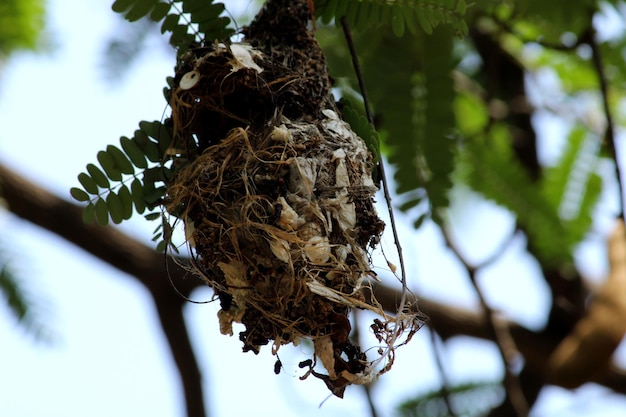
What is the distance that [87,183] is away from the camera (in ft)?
3.53

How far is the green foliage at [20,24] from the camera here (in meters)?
2.01

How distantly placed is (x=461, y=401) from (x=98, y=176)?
1.80 meters

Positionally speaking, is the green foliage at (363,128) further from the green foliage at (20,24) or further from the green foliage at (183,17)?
the green foliage at (20,24)

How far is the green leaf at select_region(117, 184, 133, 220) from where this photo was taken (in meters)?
1.08

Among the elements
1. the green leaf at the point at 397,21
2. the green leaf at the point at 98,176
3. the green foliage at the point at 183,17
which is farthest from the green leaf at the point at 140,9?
the green leaf at the point at 397,21

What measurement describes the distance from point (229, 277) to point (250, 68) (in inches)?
11.2

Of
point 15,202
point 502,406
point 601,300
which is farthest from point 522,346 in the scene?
point 15,202

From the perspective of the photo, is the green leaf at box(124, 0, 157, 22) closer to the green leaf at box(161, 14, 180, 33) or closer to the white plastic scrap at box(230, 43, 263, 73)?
the green leaf at box(161, 14, 180, 33)

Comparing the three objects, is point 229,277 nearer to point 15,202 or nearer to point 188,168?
point 188,168

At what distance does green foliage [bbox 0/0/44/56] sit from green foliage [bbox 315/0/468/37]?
1159 millimetres

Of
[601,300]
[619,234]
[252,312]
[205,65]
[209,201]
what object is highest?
[205,65]

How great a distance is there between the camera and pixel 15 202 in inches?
92.7

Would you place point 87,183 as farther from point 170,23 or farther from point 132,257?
point 132,257

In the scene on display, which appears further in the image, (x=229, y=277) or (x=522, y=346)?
(x=522, y=346)
